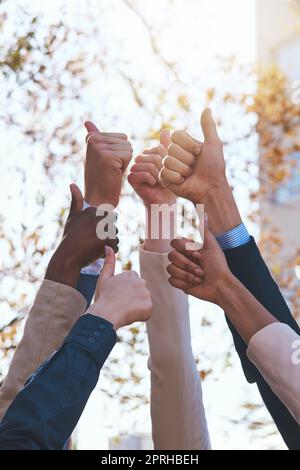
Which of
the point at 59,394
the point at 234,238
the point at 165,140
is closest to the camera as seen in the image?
the point at 59,394

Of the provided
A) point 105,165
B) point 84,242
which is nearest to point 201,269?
point 84,242

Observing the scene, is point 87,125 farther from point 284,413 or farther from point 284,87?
point 284,87

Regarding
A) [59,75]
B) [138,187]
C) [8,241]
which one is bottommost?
[138,187]

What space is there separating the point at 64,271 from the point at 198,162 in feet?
1.61

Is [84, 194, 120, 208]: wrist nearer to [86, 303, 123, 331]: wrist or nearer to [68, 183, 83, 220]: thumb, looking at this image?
[68, 183, 83, 220]: thumb

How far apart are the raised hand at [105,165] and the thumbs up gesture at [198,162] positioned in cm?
11

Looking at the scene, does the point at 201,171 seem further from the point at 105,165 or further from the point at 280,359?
A: the point at 280,359

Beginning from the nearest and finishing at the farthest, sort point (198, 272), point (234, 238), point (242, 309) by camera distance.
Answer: point (242, 309) < point (198, 272) < point (234, 238)

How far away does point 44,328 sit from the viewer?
1722 mm

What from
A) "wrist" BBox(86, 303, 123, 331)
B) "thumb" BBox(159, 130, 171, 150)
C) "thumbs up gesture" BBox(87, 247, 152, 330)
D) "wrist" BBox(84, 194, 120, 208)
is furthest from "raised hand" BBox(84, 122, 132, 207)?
"wrist" BBox(86, 303, 123, 331)

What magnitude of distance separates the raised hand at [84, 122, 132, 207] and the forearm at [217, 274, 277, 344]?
0.41m

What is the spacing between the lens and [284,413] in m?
1.81
